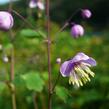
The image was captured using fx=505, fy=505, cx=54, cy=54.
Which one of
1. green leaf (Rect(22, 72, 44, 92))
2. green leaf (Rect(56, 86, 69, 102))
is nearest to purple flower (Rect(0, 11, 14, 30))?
green leaf (Rect(56, 86, 69, 102))

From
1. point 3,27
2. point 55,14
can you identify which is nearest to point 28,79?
point 3,27

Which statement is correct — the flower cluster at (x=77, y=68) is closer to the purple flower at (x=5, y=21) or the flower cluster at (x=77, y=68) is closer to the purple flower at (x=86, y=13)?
the purple flower at (x=5, y=21)

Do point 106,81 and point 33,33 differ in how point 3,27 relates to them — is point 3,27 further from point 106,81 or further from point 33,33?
point 106,81

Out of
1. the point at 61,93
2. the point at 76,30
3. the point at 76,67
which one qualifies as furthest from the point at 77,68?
the point at 76,30

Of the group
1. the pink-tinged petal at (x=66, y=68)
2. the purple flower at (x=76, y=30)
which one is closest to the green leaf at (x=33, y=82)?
the purple flower at (x=76, y=30)

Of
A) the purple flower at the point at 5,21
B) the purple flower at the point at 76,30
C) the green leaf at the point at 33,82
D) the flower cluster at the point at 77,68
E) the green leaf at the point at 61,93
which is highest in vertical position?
the purple flower at the point at 5,21

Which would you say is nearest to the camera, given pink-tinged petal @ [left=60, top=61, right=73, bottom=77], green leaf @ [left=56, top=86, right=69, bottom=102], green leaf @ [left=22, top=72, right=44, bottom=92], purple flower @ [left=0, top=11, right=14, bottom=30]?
purple flower @ [left=0, top=11, right=14, bottom=30]

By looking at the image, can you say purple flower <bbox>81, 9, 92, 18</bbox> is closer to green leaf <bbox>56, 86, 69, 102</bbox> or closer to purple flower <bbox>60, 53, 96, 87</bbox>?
green leaf <bbox>56, 86, 69, 102</bbox>

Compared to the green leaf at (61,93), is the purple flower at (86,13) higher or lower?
higher
